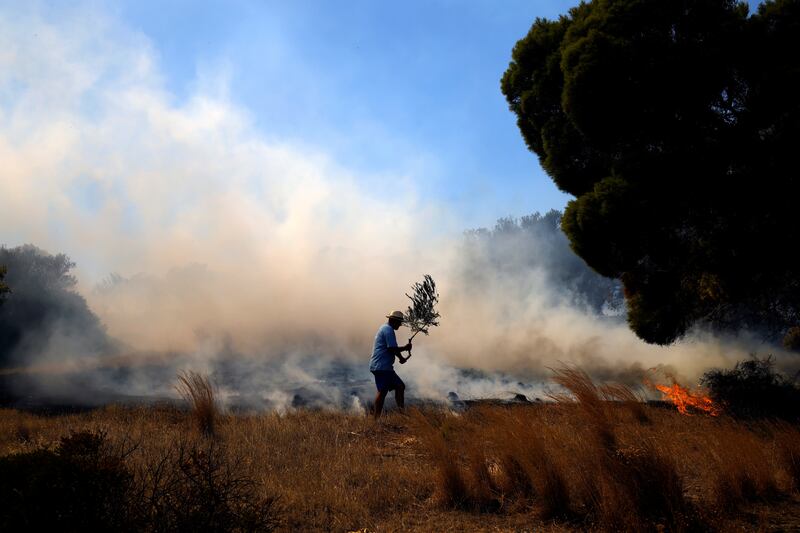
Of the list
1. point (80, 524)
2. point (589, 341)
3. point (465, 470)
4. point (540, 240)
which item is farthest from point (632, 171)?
point (540, 240)

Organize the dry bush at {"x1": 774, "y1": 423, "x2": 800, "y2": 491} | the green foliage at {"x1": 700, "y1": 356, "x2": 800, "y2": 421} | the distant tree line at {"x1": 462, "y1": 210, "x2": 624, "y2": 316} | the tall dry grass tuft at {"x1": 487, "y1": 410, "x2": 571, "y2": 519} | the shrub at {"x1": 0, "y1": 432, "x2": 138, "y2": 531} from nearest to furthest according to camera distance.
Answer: the shrub at {"x1": 0, "y1": 432, "x2": 138, "y2": 531} → the tall dry grass tuft at {"x1": 487, "y1": 410, "x2": 571, "y2": 519} → the dry bush at {"x1": 774, "y1": 423, "x2": 800, "y2": 491} → the green foliage at {"x1": 700, "y1": 356, "x2": 800, "y2": 421} → the distant tree line at {"x1": 462, "y1": 210, "x2": 624, "y2": 316}

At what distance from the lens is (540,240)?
2670 inches

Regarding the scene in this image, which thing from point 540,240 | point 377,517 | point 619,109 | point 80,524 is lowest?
point 377,517

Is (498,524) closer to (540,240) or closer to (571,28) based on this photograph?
(571,28)

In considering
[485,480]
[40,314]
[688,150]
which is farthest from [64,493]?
[40,314]

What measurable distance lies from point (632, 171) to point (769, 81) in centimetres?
271

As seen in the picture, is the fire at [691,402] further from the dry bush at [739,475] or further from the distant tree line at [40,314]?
the distant tree line at [40,314]

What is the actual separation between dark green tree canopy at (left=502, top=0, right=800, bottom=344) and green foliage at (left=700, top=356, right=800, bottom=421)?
162 cm

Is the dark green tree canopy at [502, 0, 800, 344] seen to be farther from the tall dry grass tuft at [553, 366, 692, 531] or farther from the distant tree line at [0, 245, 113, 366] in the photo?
the distant tree line at [0, 245, 113, 366]

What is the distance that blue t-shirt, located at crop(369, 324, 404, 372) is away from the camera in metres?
9.00

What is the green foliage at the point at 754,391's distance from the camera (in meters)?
10.2

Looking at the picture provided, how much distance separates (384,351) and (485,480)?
14.5 ft

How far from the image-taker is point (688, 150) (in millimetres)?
9711

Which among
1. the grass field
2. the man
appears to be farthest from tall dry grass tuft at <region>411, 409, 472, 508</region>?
the man
